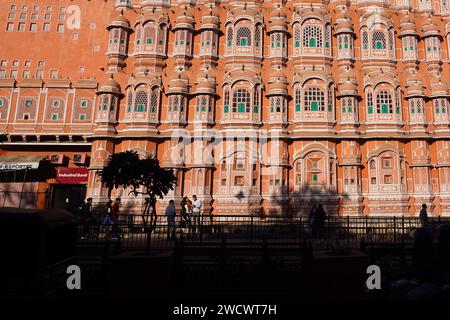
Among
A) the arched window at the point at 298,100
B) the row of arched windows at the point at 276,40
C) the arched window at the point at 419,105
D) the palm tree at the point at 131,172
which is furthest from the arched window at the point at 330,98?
the palm tree at the point at 131,172

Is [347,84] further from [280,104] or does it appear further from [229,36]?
[229,36]

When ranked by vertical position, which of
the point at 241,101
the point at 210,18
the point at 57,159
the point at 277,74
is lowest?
the point at 57,159

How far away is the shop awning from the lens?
923 inches

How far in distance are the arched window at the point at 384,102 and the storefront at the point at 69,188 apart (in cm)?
2337

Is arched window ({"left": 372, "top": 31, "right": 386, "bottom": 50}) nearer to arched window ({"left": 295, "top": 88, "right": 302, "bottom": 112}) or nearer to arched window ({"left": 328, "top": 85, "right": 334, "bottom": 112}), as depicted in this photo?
arched window ({"left": 328, "top": 85, "right": 334, "bottom": 112})

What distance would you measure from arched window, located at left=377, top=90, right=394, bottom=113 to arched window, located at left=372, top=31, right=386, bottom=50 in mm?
4016

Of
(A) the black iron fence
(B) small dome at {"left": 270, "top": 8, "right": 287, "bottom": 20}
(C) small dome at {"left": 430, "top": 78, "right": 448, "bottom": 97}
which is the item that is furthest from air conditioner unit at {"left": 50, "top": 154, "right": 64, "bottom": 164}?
(C) small dome at {"left": 430, "top": 78, "right": 448, "bottom": 97}

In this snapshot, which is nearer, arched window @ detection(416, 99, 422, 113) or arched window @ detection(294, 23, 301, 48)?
arched window @ detection(416, 99, 422, 113)

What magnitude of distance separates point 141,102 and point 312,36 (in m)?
14.6

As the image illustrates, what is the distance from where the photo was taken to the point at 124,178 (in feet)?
34.3

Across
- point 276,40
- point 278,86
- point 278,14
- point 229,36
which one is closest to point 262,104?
point 278,86

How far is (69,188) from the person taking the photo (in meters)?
25.2
